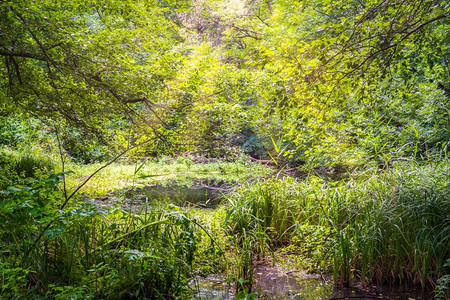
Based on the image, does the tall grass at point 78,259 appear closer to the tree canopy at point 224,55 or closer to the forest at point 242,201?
the forest at point 242,201

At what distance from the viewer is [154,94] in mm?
6133

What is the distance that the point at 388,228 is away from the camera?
311 centimetres

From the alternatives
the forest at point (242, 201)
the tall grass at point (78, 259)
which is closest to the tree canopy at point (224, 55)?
the forest at point (242, 201)


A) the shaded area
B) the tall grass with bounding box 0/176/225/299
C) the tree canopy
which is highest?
the tree canopy

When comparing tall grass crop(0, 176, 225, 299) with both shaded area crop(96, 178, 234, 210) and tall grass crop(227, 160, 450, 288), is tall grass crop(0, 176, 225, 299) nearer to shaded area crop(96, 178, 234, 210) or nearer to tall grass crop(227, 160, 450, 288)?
tall grass crop(227, 160, 450, 288)

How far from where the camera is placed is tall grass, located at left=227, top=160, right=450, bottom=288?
2.93 m

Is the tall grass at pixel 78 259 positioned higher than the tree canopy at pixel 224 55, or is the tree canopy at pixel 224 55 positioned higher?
the tree canopy at pixel 224 55

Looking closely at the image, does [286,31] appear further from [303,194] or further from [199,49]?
[303,194]

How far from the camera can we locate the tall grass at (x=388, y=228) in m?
2.93

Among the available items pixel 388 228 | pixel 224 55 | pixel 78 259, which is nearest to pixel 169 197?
pixel 224 55

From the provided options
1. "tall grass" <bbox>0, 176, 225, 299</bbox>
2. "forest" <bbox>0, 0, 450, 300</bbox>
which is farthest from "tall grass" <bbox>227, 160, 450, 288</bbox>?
"tall grass" <bbox>0, 176, 225, 299</bbox>

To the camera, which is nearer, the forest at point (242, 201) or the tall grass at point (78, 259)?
the tall grass at point (78, 259)

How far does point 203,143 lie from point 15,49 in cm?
325

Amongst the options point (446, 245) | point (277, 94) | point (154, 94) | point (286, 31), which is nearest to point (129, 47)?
point (154, 94)
